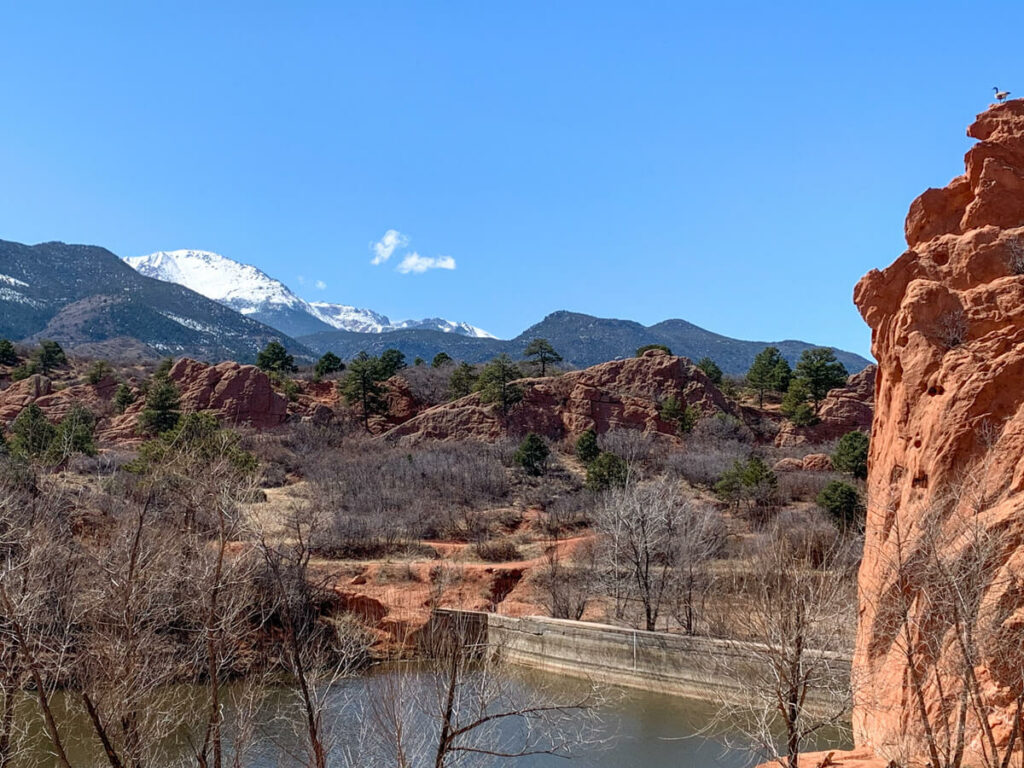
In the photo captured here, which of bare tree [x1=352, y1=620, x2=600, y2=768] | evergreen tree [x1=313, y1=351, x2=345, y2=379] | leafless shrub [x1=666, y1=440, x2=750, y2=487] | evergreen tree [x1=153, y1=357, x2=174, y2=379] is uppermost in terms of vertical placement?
evergreen tree [x1=313, y1=351, x2=345, y2=379]

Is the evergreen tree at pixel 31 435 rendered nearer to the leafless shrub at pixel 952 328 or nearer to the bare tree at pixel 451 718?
the bare tree at pixel 451 718

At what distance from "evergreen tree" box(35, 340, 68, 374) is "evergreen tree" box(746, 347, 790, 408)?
55107 millimetres

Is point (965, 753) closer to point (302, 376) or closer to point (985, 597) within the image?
point (985, 597)

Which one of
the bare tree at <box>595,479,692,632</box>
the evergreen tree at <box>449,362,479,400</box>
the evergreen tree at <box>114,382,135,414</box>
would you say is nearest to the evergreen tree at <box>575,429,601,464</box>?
the evergreen tree at <box>449,362,479,400</box>

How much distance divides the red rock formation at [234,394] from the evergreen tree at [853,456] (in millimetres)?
37565

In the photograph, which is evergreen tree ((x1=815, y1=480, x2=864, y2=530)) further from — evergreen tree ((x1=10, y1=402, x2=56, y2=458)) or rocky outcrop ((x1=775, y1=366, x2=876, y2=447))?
evergreen tree ((x1=10, y1=402, x2=56, y2=458))

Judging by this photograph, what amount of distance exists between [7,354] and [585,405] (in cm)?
4506

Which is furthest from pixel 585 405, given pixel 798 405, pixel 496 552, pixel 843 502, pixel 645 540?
pixel 645 540

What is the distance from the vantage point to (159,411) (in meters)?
52.0

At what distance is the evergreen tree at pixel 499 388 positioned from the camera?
204 feet

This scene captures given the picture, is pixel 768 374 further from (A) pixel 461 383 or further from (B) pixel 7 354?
(B) pixel 7 354

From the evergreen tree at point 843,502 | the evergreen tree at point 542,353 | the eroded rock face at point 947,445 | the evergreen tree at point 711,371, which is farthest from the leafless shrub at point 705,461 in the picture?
the eroded rock face at point 947,445

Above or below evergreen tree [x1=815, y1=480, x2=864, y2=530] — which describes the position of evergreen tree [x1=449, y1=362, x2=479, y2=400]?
above

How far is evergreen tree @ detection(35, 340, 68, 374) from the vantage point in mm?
66062
